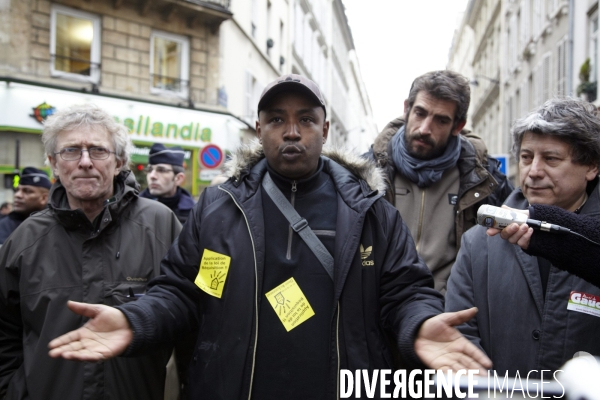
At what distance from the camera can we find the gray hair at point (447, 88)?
3.41 meters

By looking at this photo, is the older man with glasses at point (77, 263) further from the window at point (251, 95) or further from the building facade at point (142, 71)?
the window at point (251, 95)

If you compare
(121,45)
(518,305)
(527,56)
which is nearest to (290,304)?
(518,305)

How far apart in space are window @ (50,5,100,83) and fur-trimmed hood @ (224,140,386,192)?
12.2 meters

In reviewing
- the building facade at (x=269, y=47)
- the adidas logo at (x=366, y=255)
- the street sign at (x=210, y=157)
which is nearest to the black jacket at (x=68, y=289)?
the adidas logo at (x=366, y=255)

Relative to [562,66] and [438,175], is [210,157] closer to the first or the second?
[438,175]

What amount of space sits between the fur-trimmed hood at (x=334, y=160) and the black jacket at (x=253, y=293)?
29 mm

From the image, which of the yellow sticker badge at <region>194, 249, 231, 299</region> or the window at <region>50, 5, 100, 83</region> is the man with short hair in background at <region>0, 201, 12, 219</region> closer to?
the window at <region>50, 5, 100, 83</region>

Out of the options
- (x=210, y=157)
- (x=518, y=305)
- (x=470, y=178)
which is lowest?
(x=518, y=305)

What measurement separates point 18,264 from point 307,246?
4.47 feet

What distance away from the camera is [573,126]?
2506 millimetres


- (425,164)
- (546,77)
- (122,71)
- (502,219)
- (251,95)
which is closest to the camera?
(502,219)

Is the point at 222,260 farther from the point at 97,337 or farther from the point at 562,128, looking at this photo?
the point at 562,128

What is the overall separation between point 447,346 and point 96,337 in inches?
49.2

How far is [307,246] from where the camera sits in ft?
7.87
